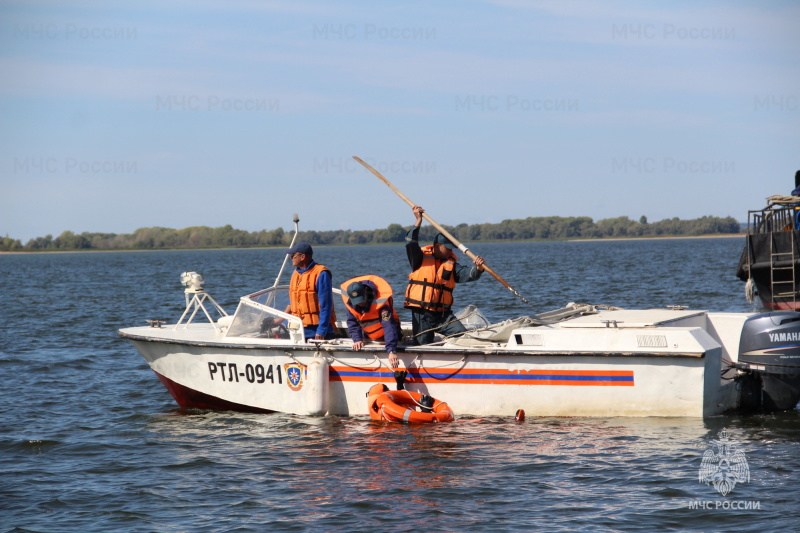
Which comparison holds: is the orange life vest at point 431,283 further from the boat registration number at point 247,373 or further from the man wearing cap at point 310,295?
the boat registration number at point 247,373

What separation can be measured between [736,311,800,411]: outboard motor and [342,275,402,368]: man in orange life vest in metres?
3.95

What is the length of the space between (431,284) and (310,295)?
5.06 ft

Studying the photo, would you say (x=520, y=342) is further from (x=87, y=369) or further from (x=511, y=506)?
(x=87, y=369)

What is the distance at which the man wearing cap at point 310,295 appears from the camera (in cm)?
1086

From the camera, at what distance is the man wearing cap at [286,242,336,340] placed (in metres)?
10.9

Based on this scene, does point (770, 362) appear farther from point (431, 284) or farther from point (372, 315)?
point (372, 315)

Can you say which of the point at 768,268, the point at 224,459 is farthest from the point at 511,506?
the point at 768,268

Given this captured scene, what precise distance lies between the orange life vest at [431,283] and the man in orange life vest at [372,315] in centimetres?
41

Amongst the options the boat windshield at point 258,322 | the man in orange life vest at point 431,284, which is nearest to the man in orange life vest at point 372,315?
the man in orange life vest at point 431,284

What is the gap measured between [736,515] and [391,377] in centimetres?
436

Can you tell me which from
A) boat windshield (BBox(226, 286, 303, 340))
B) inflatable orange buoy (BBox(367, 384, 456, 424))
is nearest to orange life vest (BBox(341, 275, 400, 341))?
inflatable orange buoy (BBox(367, 384, 456, 424))

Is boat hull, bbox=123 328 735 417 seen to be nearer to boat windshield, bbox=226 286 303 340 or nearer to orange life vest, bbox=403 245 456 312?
boat windshield, bbox=226 286 303 340

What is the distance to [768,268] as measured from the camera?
20359mm

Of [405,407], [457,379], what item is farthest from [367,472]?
[457,379]
